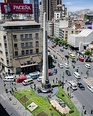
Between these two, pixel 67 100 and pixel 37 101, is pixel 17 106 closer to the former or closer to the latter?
pixel 37 101

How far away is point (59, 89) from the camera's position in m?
51.7

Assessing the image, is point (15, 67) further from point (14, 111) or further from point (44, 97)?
point (14, 111)

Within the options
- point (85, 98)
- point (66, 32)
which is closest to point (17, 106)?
point (85, 98)

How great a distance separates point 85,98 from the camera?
152 feet

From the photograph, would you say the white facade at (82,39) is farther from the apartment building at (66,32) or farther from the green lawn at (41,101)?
the green lawn at (41,101)

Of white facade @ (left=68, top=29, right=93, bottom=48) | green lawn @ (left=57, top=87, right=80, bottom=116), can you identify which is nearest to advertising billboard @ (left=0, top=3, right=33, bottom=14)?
green lawn @ (left=57, top=87, right=80, bottom=116)

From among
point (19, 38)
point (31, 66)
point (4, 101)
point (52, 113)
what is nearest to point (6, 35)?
point (19, 38)

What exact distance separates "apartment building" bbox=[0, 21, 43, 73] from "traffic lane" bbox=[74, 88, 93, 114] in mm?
24651

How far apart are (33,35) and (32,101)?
29618 millimetres

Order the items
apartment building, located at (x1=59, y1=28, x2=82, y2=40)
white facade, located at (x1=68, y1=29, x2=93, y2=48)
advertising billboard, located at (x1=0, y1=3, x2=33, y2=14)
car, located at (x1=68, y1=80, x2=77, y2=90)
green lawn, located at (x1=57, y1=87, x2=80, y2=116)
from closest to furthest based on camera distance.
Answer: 1. green lawn, located at (x1=57, y1=87, x2=80, y2=116)
2. car, located at (x1=68, y1=80, x2=77, y2=90)
3. advertising billboard, located at (x1=0, y1=3, x2=33, y2=14)
4. white facade, located at (x1=68, y1=29, x2=93, y2=48)
5. apartment building, located at (x1=59, y1=28, x2=82, y2=40)

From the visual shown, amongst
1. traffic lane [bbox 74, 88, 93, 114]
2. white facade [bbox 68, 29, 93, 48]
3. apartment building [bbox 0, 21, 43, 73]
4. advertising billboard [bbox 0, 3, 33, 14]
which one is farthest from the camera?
white facade [bbox 68, 29, 93, 48]

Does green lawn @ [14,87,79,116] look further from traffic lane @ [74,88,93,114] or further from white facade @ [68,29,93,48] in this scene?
white facade @ [68,29,93,48]

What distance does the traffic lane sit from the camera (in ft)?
140

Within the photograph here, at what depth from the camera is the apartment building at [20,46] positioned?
200 feet
